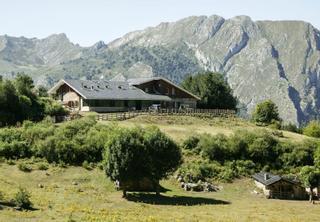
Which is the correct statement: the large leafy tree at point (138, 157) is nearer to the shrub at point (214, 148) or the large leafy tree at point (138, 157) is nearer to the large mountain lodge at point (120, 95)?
the shrub at point (214, 148)

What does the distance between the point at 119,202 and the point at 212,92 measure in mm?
68420

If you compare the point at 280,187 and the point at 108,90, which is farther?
the point at 108,90

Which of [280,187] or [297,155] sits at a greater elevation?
[297,155]

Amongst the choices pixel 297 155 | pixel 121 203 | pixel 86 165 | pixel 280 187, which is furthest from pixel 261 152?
pixel 121 203

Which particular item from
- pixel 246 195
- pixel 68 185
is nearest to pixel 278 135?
pixel 246 195

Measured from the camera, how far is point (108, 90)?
104 metres

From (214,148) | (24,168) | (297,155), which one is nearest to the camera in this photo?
(24,168)

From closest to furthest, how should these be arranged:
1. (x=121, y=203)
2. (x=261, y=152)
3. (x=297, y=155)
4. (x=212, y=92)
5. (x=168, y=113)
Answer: (x=121, y=203)
(x=297, y=155)
(x=261, y=152)
(x=168, y=113)
(x=212, y=92)

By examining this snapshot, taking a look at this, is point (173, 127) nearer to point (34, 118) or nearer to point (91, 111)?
point (91, 111)

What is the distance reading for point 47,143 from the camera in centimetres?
7162

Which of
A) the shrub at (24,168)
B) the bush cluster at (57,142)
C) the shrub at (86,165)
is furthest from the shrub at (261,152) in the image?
the shrub at (24,168)

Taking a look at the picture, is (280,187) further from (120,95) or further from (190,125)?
(120,95)

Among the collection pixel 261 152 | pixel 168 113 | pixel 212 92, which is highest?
pixel 212 92

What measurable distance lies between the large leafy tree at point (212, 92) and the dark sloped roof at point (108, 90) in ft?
35.6
